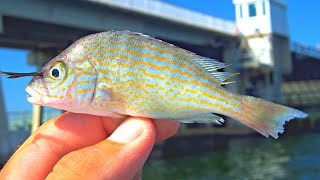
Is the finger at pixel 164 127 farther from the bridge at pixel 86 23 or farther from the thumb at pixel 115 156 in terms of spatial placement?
the bridge at pixel 86 23

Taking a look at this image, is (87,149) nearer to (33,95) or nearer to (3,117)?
(33,95)

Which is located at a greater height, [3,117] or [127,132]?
[127,132]

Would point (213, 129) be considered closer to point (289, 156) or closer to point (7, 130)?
point (289, 156)

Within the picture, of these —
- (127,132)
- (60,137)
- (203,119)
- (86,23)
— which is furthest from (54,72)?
(86,23)

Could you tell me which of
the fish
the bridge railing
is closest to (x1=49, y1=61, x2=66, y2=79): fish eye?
the fish

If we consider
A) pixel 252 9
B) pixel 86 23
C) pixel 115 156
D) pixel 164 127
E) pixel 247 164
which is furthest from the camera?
pixel 252 9

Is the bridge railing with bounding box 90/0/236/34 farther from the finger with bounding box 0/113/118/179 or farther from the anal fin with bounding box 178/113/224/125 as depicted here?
the anal fin with bounding box 178/113/224/125

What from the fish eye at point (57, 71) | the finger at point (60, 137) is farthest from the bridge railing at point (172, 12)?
the fish eye at point (57, 71)

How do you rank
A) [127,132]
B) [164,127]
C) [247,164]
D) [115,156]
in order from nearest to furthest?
[115,156] < [127,132] < [164,127] < [247,164]
